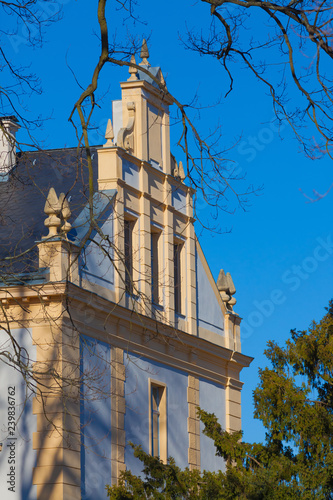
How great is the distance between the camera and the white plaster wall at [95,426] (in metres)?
23.5

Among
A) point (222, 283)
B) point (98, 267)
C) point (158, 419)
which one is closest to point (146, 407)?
point (158, 419)

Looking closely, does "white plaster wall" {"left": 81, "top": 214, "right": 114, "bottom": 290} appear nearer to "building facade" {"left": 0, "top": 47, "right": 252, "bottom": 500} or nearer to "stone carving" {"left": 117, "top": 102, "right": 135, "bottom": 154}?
"building facade" {"left": 0, "top": 47, "right": 252, "bottom": 500}

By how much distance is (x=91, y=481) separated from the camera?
23672 millimetres

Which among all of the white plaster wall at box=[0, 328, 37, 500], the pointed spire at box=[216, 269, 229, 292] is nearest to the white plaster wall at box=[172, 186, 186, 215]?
the pointed spire at box=[216, 269, 229, 292]

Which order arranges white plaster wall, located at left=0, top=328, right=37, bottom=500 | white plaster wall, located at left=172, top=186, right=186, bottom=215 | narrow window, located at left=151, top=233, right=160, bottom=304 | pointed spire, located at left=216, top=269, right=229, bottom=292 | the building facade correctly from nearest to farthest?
white plaster wall, located at left=0, top=328, right=37, bottom=500
the building facade
narrow window, located at left=151, top=233, right=160, bottom=304
white plaster wall, located at left=172, top=186, right=186, bottom=215
pointed spire, located at left=216, top=269, right=229, bottom=292

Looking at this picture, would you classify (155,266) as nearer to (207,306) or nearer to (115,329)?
(207,306)

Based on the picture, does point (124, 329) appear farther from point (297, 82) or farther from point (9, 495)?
point (297, 82)

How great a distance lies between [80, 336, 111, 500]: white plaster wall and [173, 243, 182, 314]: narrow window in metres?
5.06

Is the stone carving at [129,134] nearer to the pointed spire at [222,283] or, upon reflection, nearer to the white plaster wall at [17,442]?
the pointed spire at [222,283]

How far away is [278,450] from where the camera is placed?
Answer: 73.4 feet

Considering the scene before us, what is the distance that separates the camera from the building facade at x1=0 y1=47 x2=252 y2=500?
2277cm

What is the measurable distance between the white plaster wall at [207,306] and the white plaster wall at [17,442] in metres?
8.45

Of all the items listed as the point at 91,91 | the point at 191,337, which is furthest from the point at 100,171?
the point at 91,91

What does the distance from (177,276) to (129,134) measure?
166 inches
